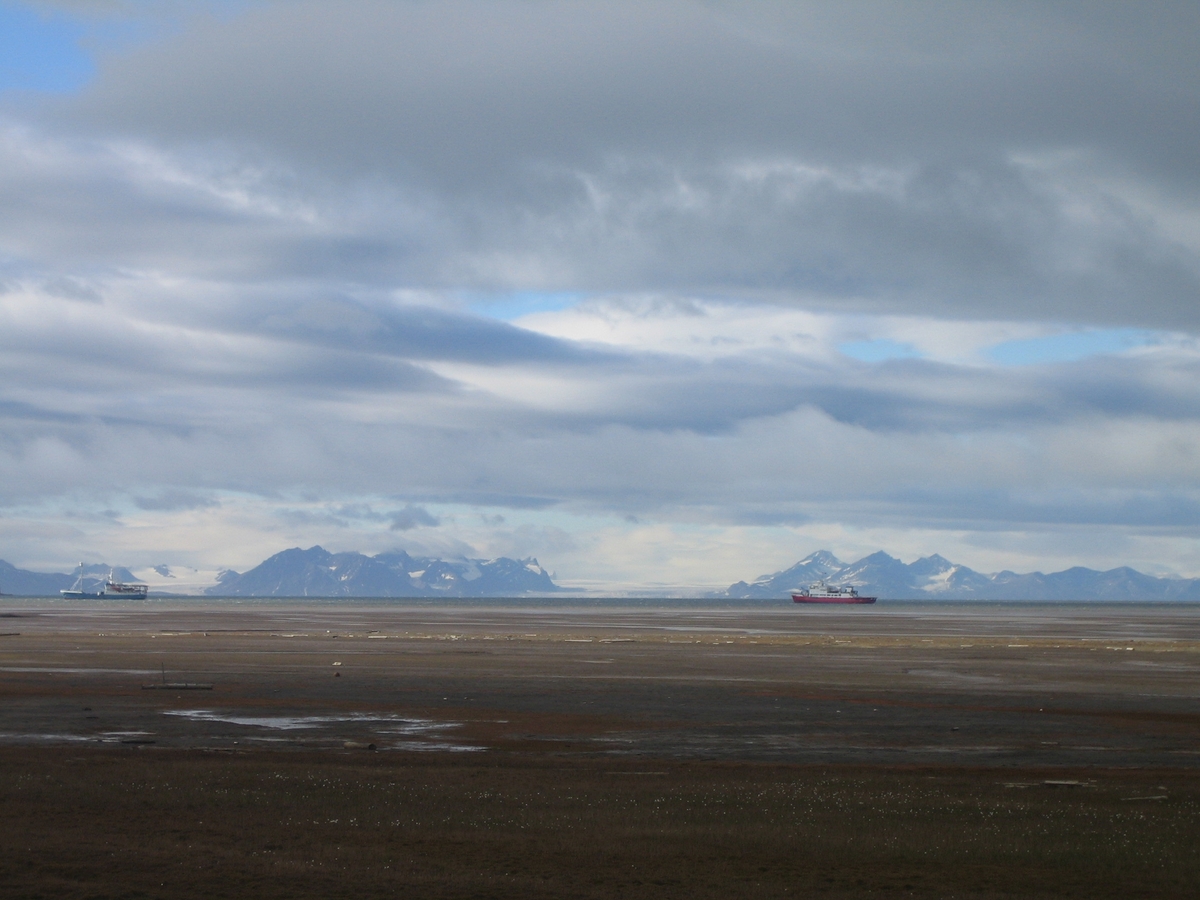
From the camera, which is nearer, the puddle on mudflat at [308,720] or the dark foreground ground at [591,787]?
the dark foreground ground at [591,787]

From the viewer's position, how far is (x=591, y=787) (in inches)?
904

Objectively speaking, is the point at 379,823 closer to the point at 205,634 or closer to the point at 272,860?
the point at 272,860

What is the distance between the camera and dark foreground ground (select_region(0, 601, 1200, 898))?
642 inches

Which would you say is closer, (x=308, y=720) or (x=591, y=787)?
(x=591, y=787)

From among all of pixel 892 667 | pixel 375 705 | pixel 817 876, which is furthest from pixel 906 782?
pixel 892 667

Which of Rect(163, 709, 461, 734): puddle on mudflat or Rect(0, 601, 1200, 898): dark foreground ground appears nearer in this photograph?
Rect(0, 601, 1200, 898): dark foreground ground

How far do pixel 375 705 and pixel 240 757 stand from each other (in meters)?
12.5

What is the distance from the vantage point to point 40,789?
2155 cm

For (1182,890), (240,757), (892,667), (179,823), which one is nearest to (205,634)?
(892,667)

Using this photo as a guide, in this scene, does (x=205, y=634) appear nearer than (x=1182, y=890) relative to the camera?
No

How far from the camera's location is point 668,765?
26.2 m

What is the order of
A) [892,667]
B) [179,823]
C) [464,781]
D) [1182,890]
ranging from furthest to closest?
[892,667], [464,781], [179,823], [1182,890]

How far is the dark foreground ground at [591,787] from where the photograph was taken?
53.5 feet

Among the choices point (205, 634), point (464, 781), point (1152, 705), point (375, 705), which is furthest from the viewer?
point (205, 634)
